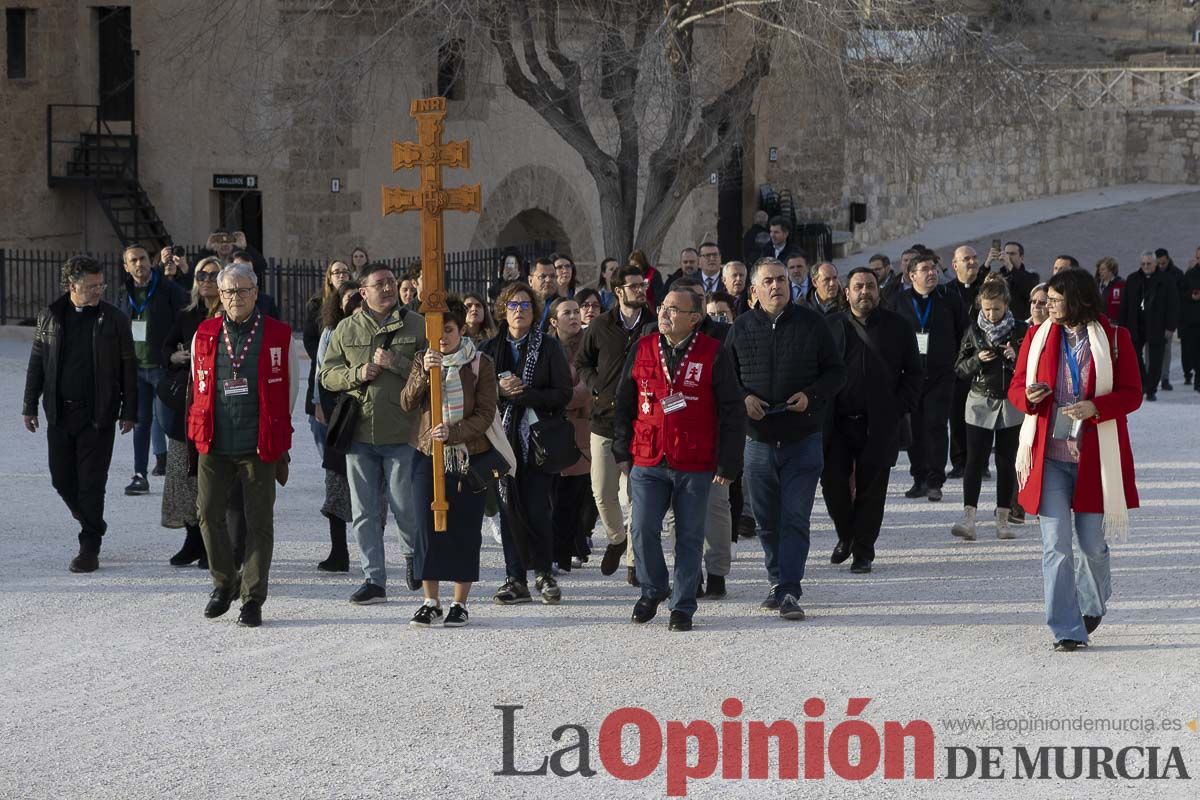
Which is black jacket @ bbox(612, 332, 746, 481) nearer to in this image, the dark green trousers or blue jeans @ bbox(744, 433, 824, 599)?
blue jeans @ bbox(744, 433, 824, 599)

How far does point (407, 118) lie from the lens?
2442 centimetres

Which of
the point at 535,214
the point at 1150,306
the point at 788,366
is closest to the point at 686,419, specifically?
the point at 788,366

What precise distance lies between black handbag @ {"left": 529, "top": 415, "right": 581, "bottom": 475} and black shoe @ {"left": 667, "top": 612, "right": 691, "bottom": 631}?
47.6 inches

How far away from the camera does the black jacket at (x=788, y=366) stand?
9219mm

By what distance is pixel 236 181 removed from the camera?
955 inches

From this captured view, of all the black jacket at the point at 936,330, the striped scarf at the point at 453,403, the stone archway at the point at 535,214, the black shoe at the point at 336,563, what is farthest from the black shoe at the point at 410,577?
the stone archway at the point at 535,214

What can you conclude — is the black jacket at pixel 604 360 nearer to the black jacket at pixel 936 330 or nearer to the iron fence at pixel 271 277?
the black jacket at pixel 936 330

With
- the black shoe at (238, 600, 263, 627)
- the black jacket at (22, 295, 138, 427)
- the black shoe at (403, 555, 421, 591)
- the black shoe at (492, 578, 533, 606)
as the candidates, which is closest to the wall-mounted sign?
the black jacket at (22, 295, 138, 427)

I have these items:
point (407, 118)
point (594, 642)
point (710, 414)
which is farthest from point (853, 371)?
point (407, 118)

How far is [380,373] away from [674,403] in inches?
60.3

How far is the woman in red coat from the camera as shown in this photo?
819 centimetres

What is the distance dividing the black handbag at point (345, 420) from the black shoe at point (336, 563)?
3.58 ft

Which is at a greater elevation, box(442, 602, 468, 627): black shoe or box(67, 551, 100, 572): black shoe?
box(67, 551, 100, 572): black shoe

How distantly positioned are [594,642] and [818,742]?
1.81 m
